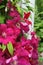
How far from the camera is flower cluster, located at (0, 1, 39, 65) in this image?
52.6 inches

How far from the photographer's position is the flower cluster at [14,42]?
4.39ft

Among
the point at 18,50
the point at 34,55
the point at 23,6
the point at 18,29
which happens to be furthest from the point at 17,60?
the point at 23,6

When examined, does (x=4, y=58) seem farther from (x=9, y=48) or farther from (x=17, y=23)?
(x=17, y=23)

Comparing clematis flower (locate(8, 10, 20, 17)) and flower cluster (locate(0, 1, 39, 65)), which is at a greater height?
clematis flower (locate(8, 10, 20, 17))

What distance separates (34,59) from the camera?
5.37ft

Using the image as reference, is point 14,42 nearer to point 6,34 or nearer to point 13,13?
point 6,34

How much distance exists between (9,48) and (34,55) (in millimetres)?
336

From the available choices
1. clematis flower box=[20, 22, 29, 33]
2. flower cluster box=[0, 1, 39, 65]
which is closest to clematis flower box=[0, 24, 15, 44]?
flower cluster box=[0, 1, 39, 65]

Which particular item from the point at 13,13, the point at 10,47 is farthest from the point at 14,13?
the point at 10,47

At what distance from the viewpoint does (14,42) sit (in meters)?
1.39

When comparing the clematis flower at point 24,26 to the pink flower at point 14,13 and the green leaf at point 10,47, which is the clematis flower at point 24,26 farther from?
the green leaf at point 10,47

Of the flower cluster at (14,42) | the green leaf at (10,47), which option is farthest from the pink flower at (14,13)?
the green leaf at (10,47)

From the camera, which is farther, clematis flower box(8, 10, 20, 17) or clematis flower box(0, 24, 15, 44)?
clematis flower box(8, 10, 20, 17)

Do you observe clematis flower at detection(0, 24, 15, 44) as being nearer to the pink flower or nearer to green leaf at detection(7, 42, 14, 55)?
green leaf at detection(7, 42, 14, 55)
